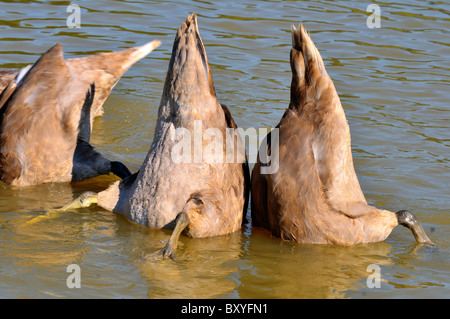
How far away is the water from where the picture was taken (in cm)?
562

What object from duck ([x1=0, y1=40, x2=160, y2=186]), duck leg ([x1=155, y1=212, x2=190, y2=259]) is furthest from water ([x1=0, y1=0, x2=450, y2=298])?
duck ([x1=0, y1=40, x2=160, y2=186])

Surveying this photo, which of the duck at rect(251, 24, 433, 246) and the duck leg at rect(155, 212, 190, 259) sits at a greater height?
the duck at rect(251, 24, 433, 246)

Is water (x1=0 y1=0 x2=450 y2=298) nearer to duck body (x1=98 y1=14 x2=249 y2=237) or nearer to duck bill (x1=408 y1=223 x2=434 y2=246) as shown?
duck bill (x1=408 y1=223 x2=434 y2=246)

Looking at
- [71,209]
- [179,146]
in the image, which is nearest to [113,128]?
[71,209]

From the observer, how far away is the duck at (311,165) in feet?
19.7

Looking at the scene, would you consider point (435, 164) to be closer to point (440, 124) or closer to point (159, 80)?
point (440, 124)

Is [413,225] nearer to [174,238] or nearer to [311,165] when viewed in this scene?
[311,165]

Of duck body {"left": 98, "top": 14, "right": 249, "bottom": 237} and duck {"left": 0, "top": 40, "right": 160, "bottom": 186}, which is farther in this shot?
duck {"left": 0, "top": 40, "right": 160, "bottom": 186}

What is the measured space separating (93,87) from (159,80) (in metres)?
2.91

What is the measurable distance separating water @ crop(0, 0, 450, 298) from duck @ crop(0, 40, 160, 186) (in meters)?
0.18

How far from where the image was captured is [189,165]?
6.15 metres

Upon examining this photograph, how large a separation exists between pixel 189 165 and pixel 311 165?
0.95 m

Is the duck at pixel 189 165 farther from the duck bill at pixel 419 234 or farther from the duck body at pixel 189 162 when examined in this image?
the duck bill at pixel 419 234

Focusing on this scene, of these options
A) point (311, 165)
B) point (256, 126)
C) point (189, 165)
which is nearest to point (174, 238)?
point (189, 165)
